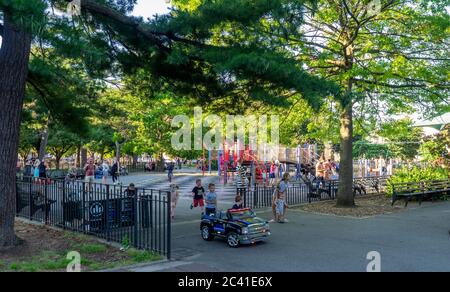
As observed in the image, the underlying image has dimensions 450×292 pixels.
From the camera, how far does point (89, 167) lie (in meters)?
23.4

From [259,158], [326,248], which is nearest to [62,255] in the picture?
[326,248]

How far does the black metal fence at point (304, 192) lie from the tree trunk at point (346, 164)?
5.67ft

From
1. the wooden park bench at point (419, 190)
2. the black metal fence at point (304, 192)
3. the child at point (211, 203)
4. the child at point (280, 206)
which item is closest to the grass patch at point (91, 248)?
the child at point (211, 203)

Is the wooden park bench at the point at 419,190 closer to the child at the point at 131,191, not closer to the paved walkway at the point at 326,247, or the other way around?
the paved walkway at the point at 326,247

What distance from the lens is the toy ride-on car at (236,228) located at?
9.88 metres

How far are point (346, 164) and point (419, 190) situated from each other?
4058mm

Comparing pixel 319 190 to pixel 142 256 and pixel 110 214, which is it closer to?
pixel 110 214

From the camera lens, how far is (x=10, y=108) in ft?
30.4

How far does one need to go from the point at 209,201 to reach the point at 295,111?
7.85 metres

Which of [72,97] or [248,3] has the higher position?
[248,3]

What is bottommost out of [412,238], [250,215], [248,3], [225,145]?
[412,238]

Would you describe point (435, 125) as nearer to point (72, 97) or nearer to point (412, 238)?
point (412, 238)

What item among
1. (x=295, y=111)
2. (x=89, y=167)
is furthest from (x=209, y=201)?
(x=89, y=167)

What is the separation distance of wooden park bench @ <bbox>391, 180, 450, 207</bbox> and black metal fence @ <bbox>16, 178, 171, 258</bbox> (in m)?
10.7
